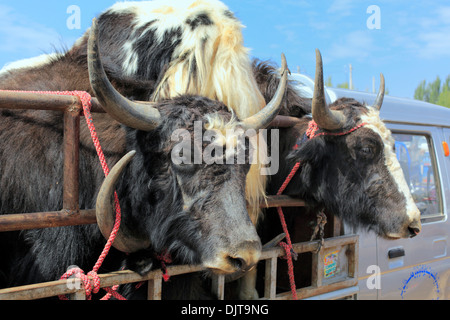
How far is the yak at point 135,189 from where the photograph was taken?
6.40ft

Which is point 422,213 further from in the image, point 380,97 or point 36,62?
point 36,62

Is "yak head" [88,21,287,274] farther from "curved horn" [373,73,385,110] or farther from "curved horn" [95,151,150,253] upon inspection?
"curved horn" [373,73,385,110]

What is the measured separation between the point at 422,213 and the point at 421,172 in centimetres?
46

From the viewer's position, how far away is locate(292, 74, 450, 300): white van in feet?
12.5

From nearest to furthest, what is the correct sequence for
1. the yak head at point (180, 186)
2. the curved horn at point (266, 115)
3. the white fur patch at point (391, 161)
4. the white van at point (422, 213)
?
the yak head at point (180, 186) → the curved horn at point (266, 115) → the white fur patch at point (391, 161) → the white van at point (422, 213)

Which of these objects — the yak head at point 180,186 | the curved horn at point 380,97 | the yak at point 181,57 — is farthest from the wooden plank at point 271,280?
the curved horn at point 380,97

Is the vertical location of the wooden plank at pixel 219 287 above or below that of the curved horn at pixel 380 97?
below

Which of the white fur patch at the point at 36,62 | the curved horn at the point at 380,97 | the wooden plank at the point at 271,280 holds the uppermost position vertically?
the white fur patch at the point at 36,62

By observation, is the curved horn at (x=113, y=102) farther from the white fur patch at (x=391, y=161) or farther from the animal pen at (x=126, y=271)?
the white fur patch at (x=391, y=161)

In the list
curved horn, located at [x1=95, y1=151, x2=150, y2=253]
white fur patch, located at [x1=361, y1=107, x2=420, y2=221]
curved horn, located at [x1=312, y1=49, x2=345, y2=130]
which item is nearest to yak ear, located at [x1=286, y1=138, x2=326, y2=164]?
curved horn, located at [x1=312, y1=49, x2=345, y2=130]

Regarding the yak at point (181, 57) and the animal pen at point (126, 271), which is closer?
the animal pen at point (126, 271)

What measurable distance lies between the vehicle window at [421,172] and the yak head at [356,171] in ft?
4.38

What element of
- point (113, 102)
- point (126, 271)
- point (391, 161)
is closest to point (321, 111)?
point (391, 161)

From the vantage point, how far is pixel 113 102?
1.91 meters
